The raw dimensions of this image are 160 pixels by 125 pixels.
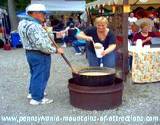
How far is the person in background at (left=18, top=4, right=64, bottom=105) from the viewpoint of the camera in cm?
711

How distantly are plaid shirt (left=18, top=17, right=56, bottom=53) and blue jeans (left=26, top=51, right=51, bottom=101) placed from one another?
0.52 ft

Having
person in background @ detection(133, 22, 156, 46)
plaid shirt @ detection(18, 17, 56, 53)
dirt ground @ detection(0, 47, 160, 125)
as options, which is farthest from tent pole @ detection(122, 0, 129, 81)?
plaid shirt @ detection(18, 17, 56, 53)

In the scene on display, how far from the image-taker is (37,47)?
282 inches

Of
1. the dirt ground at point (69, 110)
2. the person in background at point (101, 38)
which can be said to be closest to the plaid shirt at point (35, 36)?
the person in background at point (101, 38)

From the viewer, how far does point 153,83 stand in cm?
968

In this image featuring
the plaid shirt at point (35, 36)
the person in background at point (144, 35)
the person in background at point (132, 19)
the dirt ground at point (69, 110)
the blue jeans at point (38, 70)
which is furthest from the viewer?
the person in background at point (132, 19)

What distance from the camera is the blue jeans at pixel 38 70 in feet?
24.0

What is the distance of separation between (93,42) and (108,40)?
0.27 m

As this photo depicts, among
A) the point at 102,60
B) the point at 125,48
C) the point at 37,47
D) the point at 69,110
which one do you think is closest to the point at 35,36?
the point at 37,47

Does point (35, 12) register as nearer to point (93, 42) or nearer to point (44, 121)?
point (93, 42)

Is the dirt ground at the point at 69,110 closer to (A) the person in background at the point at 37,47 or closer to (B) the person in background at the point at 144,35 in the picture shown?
(A) the person in background at the point at 37,47

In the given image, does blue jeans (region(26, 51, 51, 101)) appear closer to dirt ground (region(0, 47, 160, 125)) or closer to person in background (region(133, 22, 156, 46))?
dirt ground (region(0, 47, 160, 125))

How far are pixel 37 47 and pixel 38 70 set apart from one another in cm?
43

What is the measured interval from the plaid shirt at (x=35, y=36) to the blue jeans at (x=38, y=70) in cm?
16
